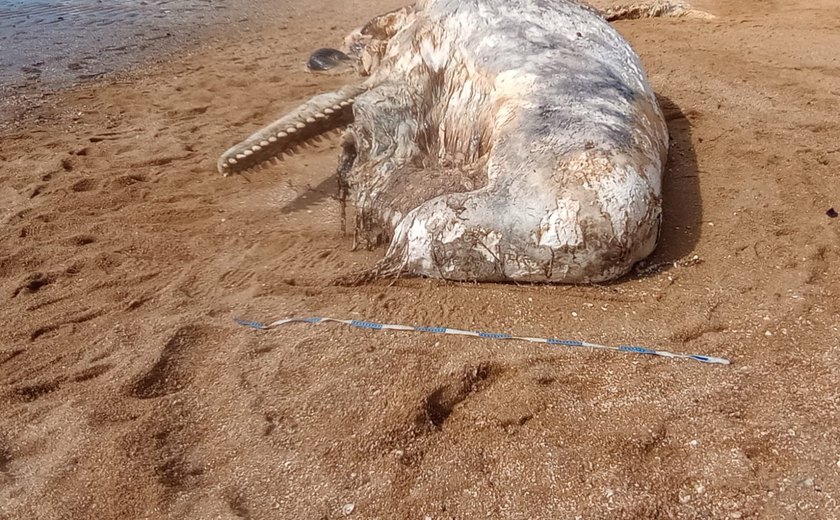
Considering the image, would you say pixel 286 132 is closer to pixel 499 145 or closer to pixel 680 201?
pixel 499 145

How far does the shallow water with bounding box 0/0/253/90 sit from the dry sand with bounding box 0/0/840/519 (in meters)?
3.12

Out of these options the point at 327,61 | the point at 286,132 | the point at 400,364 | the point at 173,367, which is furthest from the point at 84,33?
the point at 400,364

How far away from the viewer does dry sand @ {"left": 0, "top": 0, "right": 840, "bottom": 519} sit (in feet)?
7.33

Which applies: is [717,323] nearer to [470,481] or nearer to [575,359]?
[575,359]

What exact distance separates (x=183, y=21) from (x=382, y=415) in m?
8.39

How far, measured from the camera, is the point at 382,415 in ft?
8.30

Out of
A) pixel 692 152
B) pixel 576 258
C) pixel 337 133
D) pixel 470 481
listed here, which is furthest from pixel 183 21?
pixel 470 481

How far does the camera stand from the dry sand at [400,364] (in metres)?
2.23

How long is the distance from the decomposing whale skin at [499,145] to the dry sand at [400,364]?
0.21m

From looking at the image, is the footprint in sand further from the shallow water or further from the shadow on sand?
the shallow water

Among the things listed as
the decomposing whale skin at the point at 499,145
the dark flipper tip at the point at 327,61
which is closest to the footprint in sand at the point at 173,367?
the decomposing whale skin at the point at 499,145

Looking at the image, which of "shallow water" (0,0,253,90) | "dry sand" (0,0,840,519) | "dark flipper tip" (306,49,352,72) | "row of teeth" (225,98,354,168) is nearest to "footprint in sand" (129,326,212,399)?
"dry sand" (0,0,840,519)

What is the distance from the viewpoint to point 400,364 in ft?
9.07

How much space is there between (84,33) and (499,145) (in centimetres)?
739
